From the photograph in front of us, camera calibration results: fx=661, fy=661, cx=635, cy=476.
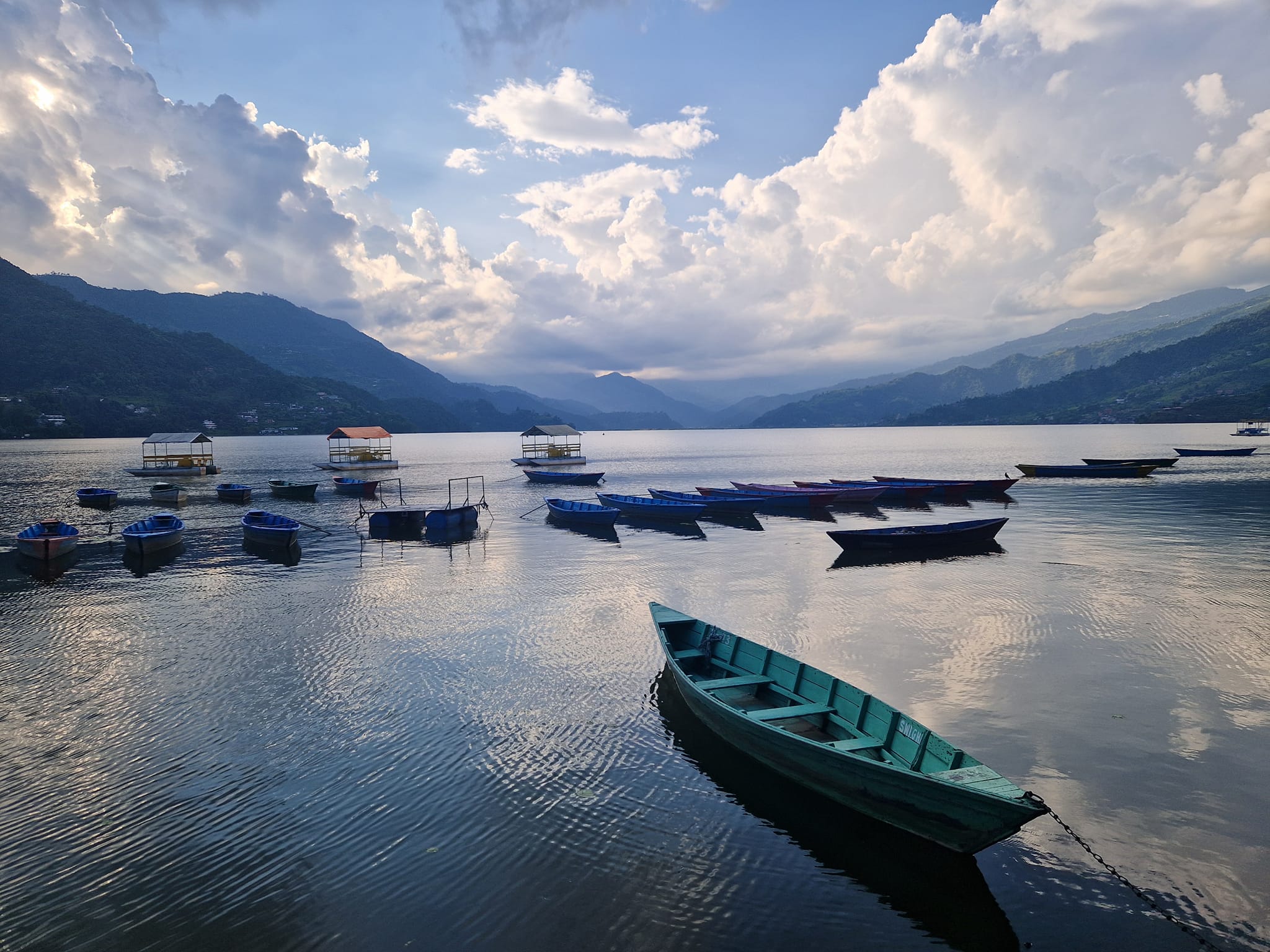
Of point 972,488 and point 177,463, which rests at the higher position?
point 177,463

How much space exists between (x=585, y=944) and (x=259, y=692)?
14.3m

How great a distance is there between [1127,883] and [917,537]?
33.1 metres

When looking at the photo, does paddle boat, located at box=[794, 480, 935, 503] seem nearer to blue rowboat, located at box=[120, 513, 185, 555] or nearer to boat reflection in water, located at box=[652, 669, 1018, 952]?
blue rowboat, located at box=[120, 513, 185, 555]

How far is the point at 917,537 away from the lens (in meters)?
42.6

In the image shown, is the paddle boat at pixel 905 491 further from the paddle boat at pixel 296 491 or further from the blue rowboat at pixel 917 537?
the paddle boat at pixel 296 491

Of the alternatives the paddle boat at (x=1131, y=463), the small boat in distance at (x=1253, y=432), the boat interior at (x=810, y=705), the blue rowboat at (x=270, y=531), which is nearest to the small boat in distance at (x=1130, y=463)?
the paddle boat at (x=1131, y=463)

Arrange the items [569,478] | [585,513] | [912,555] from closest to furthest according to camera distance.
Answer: [912,555] → [585,513] → [569,478]

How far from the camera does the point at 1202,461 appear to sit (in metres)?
104

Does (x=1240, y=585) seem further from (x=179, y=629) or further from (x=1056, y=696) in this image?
(x=179, y=629)

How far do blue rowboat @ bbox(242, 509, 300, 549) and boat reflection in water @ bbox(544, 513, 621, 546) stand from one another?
1996 cm

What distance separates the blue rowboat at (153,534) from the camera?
39969mm

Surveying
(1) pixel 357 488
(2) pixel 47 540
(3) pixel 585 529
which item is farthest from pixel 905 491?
(2) pixel 47 540

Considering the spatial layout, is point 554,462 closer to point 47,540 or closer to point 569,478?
point 569,478

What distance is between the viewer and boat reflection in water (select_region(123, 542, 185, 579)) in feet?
124
